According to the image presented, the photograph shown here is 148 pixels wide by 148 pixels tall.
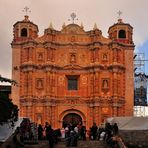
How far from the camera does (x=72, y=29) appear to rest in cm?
4700

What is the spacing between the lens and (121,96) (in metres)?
45.4

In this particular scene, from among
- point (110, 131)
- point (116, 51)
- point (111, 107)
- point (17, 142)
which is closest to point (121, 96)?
point (111, 107)

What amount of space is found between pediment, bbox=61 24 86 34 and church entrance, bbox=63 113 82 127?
774 cm

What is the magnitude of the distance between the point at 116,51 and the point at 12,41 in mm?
9706

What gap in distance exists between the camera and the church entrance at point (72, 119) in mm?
45625

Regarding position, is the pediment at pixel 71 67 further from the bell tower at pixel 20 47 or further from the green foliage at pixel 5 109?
the green foliage at pixel 5 109

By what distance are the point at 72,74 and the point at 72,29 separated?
14.4 feet

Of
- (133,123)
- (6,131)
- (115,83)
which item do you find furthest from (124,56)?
(6,131)

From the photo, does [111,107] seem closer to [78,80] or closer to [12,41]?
[78,80]

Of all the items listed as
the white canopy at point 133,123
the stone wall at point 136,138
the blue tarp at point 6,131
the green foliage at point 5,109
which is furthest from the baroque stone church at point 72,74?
the green foliage at point 5,109

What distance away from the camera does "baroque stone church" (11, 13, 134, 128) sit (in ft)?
148

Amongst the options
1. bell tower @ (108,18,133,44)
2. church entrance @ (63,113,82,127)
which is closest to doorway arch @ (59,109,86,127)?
church entrance @ (63,113,82,127)

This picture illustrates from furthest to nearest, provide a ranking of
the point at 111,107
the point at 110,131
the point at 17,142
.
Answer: the point at 111,107 < the point at 110,131 < the point at 17,142

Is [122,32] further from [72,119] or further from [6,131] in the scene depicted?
[6,131]
